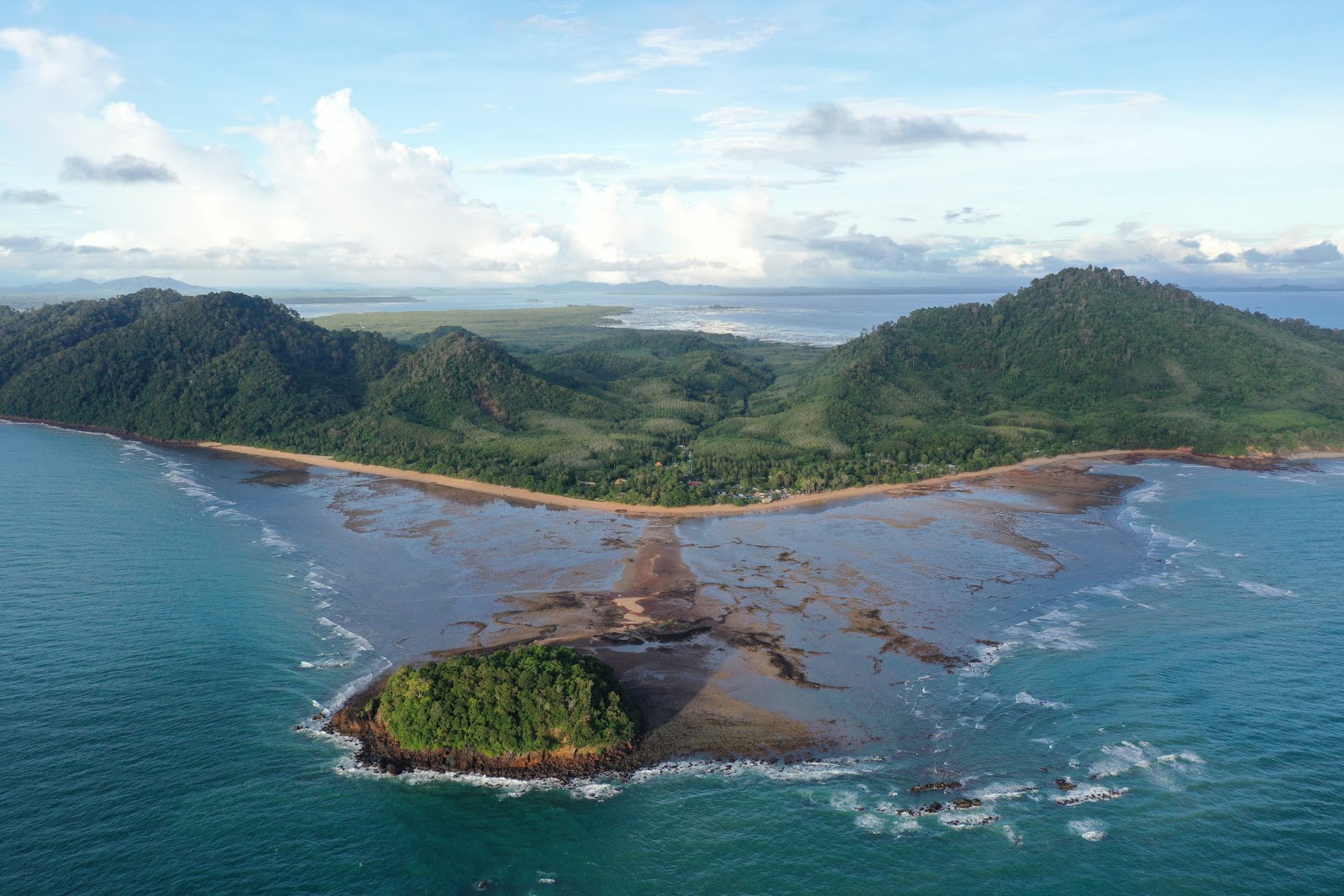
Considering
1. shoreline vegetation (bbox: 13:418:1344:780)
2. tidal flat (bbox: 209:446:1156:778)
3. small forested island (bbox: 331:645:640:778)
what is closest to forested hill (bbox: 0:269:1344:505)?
tidal flat (bbox: 209:446:1156:778)

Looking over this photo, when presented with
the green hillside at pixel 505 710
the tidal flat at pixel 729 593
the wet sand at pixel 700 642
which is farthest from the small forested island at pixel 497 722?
the tidal flat at pixel 729 593

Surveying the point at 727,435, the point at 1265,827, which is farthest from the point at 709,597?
the point at 727,435

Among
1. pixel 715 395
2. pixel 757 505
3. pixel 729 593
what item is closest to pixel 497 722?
pixel 729 593

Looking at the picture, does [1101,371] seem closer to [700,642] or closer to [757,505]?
[757,505]

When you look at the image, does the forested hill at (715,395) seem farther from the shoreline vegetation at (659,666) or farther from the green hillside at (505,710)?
the green hillside at (505,710)

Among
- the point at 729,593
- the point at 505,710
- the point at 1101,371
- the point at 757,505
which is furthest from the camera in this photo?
the point at 1101,371

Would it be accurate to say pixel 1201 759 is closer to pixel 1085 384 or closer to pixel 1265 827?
pixel 1265 827
